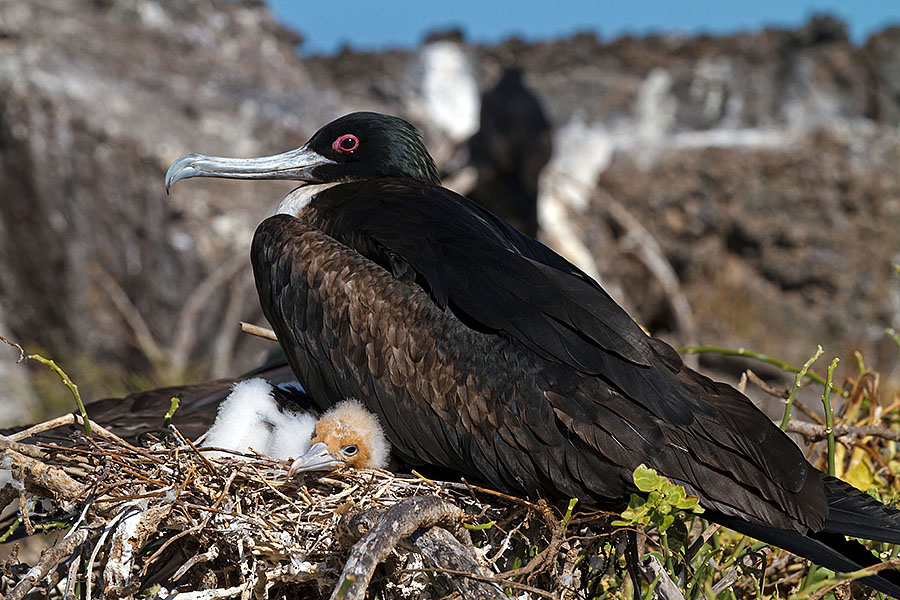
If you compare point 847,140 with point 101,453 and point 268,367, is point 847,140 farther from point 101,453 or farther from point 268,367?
point 101,453

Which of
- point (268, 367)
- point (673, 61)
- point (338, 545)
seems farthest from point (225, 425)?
point (673, 61)

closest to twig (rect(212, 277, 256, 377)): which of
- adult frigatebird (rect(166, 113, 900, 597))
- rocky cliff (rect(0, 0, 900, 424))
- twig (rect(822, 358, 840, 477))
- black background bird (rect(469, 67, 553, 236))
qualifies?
rocky cliff (rect(0, 0, 900, 424))

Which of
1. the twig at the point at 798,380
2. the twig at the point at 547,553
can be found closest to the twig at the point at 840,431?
the twig at the point at 798,380

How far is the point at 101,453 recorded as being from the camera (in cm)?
196

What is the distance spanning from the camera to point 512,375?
6.70ft

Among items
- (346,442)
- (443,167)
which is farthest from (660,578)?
(443,167)

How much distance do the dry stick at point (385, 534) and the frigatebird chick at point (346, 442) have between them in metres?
0.36

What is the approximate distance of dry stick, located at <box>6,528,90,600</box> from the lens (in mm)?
1788

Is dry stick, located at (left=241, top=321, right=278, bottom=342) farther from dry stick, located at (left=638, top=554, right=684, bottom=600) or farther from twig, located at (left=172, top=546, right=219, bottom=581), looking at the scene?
dry stick, located at (left=638, top=554, right=684, bottom=600)

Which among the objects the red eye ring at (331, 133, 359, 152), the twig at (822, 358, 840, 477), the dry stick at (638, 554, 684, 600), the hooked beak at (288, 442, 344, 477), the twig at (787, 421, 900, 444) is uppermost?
the red eye ring at (331, 133, 359, 152)

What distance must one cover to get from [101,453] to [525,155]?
4.80 m

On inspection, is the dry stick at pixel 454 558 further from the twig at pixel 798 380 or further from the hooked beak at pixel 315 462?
the twig at pixel 798 380

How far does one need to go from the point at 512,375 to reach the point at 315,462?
441 millimetres

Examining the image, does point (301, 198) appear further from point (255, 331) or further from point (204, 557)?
point (204, 557)
